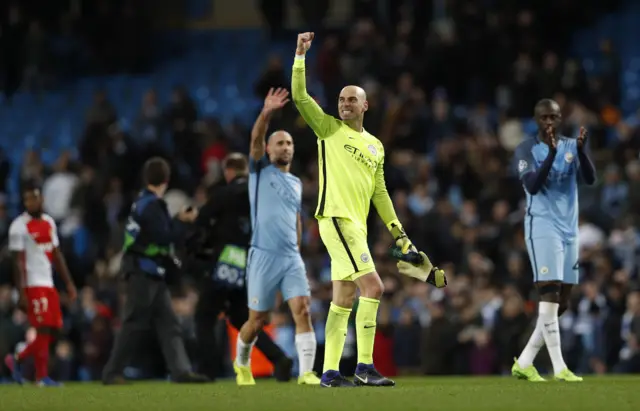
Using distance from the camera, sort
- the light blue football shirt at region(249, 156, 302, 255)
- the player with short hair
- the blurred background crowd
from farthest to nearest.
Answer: the blurred background crowd, the player with short hair, the light blue football shirt at region(249, 156, 302, 255)

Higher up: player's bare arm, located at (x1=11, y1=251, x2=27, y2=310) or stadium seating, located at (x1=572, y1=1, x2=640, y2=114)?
stadium seating, located at (x1=572, y1=1, x2=640, y2=114)

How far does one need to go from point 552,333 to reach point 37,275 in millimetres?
5630

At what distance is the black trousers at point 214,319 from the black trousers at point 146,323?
54 cm

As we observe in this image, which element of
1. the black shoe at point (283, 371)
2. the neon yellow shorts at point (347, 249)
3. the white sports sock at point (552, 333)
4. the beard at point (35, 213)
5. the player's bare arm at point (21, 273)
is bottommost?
the black shoe at point (283, 371)

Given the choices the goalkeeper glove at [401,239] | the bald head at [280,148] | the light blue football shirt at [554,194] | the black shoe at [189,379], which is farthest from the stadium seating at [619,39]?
the goalkeeper glove at [401,239]

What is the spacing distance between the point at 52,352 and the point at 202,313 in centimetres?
457

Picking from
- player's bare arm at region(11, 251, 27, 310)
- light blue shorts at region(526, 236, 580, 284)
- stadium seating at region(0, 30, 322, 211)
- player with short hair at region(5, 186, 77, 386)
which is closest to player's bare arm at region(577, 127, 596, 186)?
light blue shorts at region(526, 236, 580, 284)

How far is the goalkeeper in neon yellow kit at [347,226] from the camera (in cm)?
1175

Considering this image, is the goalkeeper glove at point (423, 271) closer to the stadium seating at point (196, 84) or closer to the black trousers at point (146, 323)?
the black trousers at point (146, 323)

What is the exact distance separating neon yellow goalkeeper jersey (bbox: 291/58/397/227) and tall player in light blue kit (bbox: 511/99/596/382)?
2.05 m

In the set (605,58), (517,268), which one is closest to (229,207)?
(517,268)

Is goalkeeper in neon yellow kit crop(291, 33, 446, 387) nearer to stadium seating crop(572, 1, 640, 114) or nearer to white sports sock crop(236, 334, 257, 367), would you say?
white sports sock crop(236, 334, 257, 367)

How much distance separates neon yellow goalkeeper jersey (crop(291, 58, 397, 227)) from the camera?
11.9m

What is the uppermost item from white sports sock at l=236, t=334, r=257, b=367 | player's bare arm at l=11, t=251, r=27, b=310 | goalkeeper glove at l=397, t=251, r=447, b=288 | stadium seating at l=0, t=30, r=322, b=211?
stadium seating at l=0, t=30, r=322, b=211
